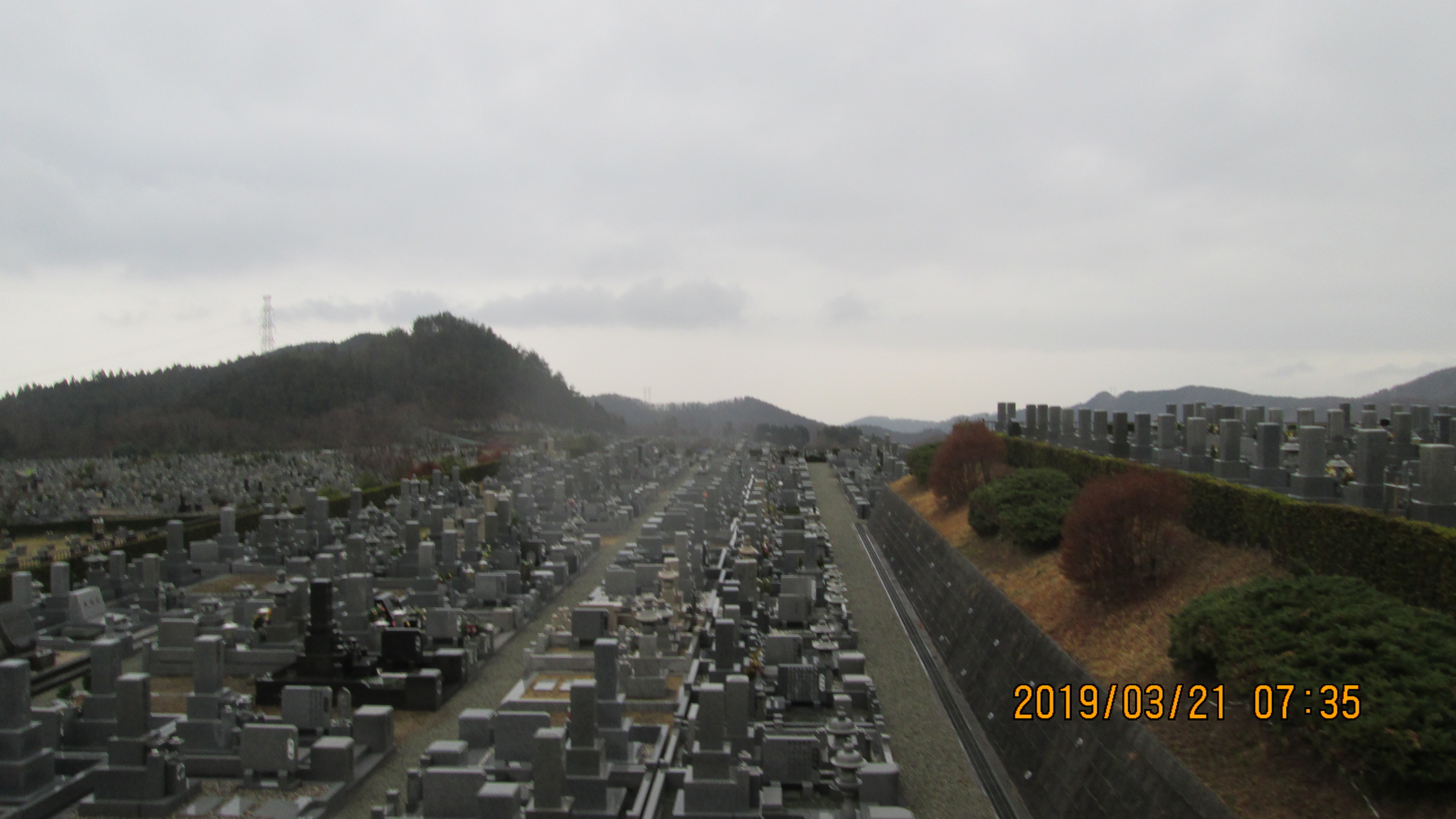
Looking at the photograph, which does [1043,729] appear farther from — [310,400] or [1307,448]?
[310,400]

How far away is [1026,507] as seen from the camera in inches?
646

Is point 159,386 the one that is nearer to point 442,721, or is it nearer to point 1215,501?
point 442,721

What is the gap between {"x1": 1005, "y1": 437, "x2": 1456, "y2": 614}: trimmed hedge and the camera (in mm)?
7160

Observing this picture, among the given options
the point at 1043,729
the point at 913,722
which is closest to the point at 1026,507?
the point at 913,722

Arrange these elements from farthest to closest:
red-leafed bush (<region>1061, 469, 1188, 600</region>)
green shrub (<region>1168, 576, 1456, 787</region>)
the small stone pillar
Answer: red-leafed bush (<region>1061, 469, 1188, 600</region>) → the small stone pillar → green shrub (<region>1168, 576, 1456, 787</region>)

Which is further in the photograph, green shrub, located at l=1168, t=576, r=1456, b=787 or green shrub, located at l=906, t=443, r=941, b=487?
green shrub, located at l=906, t=443, r=941, b=487

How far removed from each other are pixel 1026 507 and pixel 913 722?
20.4ft

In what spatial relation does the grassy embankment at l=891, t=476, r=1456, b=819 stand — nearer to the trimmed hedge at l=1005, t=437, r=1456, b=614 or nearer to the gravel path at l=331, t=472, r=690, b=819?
the trimmed hedge at l=1005, t=437, r=1456, b=614

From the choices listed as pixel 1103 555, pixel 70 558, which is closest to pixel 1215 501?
pixel 1103 555

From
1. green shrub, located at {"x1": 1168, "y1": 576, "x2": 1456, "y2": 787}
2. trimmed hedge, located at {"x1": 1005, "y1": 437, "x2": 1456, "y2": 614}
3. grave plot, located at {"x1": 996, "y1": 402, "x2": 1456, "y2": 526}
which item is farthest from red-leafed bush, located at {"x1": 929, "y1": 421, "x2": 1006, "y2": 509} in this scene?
green shrub, located at {"x1": 1168, "y1": 576, "x2": 1456, "y2": 787}

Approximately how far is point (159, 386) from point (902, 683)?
65.7 m

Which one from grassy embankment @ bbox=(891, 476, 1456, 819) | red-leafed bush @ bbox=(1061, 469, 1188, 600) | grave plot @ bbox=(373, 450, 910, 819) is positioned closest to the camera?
grassy embankment @ bbox=(891, 476, 1456, 819)

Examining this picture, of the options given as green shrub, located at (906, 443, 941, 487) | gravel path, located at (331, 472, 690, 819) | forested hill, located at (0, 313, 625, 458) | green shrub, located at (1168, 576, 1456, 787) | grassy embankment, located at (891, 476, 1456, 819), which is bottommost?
gravel path, located at (331, 472, 690, 819)

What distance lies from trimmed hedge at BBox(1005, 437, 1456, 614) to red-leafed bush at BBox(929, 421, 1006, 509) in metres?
10.4
